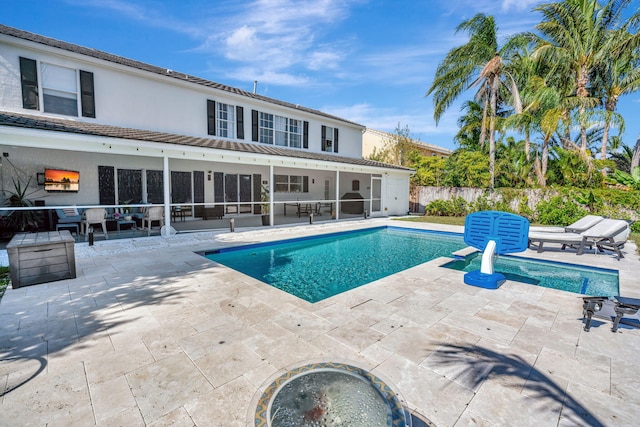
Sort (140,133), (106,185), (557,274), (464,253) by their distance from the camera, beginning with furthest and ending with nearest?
(106,185) → (140,133) → (464,253) → (557,274)

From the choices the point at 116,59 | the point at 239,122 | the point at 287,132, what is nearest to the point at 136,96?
the point at 116,59

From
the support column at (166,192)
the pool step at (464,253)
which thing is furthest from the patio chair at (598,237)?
the support column at (166,192)

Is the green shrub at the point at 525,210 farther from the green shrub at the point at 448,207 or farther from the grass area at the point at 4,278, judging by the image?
the grass area at the point at 4,278

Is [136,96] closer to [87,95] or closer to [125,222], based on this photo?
[87,95]

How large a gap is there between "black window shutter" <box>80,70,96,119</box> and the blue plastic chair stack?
480 inches

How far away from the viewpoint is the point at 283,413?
2.34 metres

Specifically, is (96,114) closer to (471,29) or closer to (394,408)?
(394,408)

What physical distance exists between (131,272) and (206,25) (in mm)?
11688

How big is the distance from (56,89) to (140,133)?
2.86 m

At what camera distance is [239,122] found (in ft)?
45.2

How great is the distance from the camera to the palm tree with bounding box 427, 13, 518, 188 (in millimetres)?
16875

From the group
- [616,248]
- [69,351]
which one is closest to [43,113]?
[69,351]

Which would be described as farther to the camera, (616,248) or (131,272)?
Answer: (616,248)

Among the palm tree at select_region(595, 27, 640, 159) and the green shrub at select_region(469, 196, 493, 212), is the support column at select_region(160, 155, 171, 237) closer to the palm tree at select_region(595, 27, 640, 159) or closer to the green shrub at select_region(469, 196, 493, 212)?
the green shrub at select_region(469, 196, 493, 212)
